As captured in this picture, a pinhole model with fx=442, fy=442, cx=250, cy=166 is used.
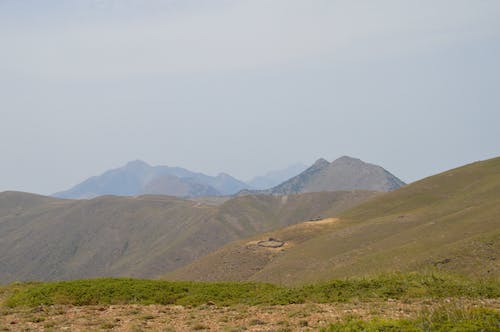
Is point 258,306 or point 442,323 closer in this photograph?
point 442,323

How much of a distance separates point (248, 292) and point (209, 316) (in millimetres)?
5406

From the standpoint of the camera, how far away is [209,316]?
62.6 ft

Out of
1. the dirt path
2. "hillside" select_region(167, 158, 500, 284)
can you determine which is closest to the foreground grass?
the dirt path

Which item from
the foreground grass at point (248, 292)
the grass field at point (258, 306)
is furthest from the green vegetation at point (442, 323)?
the foreground grass at point (248, 292)

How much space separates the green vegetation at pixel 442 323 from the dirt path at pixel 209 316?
92.0 inches

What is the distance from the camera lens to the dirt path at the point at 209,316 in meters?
16.3

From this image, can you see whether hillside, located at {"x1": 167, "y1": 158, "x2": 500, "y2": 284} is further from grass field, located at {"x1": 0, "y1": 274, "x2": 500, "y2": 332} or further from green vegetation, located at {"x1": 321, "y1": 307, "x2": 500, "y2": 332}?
green vegetation, located at {"x1": 321, "y1": 307, "x2": 500, "y2": 332}

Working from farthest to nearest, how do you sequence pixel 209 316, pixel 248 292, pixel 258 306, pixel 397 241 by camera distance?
Result: pixel 397 241 < pixel 248 292 < pixel 258 306 < pixel 209 316

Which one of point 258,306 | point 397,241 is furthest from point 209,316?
point 397,241

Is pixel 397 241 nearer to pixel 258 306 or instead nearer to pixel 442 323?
pixel 258 306

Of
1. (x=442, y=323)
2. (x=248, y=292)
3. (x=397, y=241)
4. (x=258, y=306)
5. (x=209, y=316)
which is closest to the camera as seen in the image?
(x=442, y=323)

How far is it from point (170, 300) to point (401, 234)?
2073 inches

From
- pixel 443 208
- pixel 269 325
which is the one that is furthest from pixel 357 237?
pixel 269 325

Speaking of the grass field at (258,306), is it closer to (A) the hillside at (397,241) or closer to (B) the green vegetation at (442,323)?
(B) the green vegetation at (442,323)
